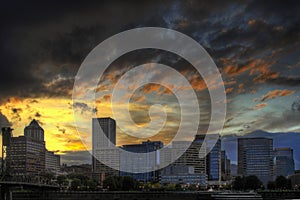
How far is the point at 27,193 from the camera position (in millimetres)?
146625

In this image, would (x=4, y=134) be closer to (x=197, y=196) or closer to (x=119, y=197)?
(x=119, y=197)

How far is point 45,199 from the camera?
153 m

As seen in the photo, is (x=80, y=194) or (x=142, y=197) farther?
(x=142, y=197)

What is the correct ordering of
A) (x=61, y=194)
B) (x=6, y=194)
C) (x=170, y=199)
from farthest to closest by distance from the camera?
(x=170, y=199) → (x=61, y=194) → (x=6, y=194)

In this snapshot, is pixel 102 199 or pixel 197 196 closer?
pixel 102 199

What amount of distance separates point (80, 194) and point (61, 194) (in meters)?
8.00

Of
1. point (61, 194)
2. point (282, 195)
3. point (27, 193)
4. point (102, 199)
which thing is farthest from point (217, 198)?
point (27, 193)

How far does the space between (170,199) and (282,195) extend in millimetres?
45220

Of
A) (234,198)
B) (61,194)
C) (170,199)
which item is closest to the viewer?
(61,194)

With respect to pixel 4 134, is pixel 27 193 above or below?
below

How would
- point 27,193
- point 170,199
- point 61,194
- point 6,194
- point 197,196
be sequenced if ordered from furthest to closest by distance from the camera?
point 197,196 < point 170,199 < point 61,194 < point 27,193 < point 6,194

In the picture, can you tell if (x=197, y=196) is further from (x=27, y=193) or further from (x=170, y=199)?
(x=27, y=193)

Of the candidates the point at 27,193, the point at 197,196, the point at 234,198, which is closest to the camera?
the point at 27,193

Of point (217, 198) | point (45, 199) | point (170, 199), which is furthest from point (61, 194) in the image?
point (217, 198)
